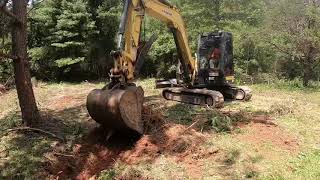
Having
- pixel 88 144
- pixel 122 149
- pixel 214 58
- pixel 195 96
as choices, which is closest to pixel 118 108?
pixel 122 149

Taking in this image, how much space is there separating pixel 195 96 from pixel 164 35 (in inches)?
449

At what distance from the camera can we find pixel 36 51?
2155 cm

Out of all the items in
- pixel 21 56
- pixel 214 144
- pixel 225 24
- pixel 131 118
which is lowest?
pixel 214 144

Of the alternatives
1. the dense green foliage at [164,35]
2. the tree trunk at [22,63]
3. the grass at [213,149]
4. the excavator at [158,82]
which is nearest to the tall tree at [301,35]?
the dense green foliage at [164,35]

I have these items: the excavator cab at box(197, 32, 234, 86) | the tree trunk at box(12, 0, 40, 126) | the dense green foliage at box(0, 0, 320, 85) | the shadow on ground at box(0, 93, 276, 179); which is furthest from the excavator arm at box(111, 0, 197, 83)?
the dense green foliage at box(0, 0, 320, 85)

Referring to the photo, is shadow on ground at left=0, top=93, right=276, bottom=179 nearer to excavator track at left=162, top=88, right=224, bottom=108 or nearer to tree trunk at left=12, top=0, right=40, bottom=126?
tree trunk at left=12, top=0, right=40, bottom=126

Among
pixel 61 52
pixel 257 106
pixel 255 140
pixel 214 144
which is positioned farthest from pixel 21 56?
pixel 61 52

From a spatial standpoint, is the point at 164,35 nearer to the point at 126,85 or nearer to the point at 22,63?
the point at 22,63

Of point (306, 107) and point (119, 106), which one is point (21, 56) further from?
point (306, 107)

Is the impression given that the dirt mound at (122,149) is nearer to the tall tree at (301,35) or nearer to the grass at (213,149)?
the grass at (213,149)

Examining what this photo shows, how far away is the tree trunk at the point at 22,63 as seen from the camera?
897 cm

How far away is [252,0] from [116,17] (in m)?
7.77

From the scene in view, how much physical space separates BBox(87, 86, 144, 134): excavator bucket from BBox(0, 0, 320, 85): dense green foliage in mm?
12542

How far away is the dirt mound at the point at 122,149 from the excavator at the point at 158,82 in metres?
0.36
